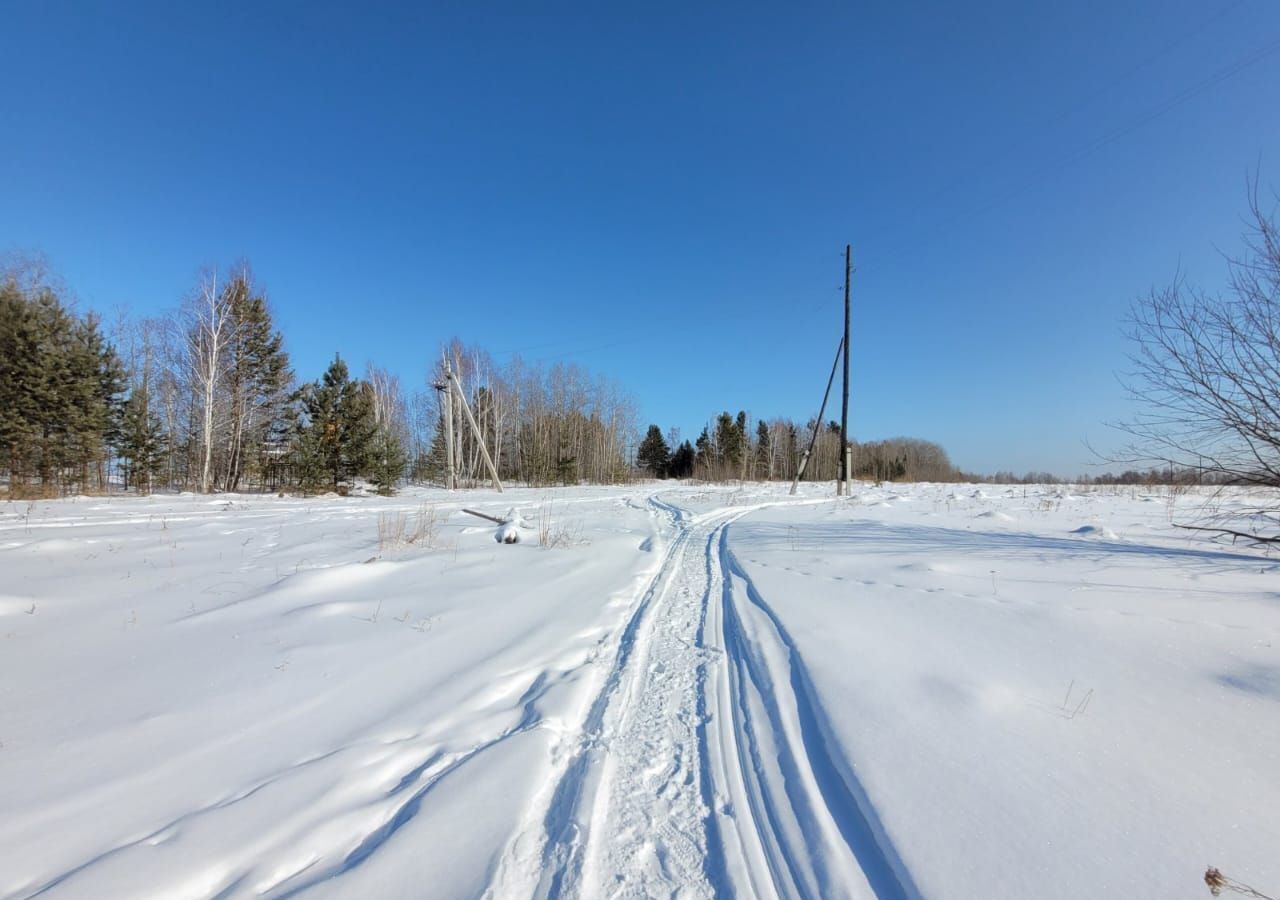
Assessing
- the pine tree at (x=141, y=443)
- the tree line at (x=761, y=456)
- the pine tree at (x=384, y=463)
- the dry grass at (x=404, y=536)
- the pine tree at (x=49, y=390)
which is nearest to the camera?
the dry grass at (x=404, y=536)

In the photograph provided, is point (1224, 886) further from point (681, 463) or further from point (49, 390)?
point (681, 463)

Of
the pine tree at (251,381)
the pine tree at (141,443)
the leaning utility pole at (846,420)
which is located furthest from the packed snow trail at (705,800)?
the pine tree at (141,443)

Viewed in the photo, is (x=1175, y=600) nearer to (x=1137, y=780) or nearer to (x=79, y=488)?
(x=1137, y=780)

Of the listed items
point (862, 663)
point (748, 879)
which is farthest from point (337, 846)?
point (862, 663)

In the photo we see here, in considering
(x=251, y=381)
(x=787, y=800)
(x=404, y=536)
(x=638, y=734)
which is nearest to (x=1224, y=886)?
(x=787, y=800)

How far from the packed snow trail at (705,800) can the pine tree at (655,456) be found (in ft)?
183

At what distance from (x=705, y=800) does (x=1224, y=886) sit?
151cm

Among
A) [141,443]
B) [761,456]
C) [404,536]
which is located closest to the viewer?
[404,536]

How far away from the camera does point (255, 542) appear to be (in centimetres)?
676

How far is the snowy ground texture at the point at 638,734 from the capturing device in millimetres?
1508

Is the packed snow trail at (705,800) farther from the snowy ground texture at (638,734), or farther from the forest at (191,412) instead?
the forest at (191,412)

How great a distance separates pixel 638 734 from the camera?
2.37 meters

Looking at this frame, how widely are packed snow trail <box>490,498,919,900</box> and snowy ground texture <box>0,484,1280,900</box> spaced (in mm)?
12

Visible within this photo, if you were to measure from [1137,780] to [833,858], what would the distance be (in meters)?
1.28
